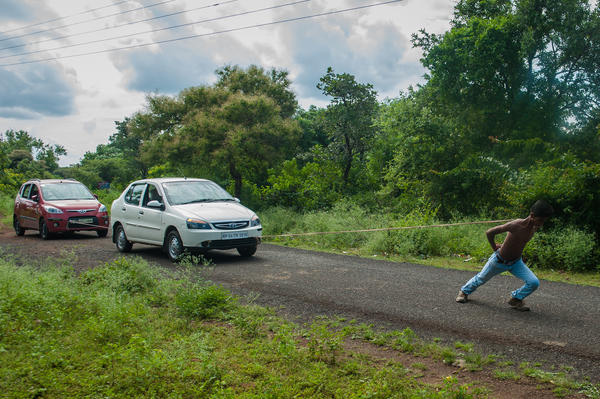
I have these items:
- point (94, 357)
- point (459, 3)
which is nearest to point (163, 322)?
point (94, 357)

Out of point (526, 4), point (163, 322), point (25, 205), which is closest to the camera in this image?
point (163, 322)

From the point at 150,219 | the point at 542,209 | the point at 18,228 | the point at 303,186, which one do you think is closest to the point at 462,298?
the point at 542,209

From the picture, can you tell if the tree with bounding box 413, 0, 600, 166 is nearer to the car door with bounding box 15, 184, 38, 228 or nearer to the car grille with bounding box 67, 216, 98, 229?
the car grille with bounding box 67, 216, 98, 229

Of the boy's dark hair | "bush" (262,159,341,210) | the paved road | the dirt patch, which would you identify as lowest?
the dirt patch

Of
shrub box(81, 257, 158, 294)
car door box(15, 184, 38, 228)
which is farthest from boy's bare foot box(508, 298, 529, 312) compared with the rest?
car door box(15, 184, 38, 228)

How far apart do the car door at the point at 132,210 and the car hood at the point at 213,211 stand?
1540mm

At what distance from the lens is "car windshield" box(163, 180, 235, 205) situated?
10994 millimetres

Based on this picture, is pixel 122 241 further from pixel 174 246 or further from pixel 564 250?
pixel 564 250

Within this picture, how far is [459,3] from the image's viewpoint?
20781 mm

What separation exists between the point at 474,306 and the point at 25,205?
591 inches

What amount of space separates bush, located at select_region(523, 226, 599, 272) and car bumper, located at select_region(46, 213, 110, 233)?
12398 mm

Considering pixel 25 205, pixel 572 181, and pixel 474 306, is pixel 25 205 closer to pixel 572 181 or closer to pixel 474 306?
pixel 474 306

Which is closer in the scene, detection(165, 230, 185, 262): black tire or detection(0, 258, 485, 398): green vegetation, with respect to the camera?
detection(0, 258, 485, 398): green vegetation

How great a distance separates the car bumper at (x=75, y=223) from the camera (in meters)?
14.8
